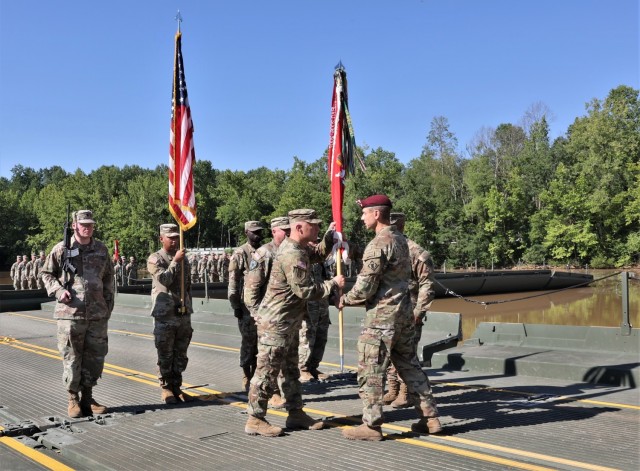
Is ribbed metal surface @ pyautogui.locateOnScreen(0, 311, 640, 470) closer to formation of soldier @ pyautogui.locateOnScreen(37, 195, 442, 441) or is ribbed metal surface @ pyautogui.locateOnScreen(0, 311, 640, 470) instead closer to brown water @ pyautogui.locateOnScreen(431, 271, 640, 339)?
formation of soldier @ pyautogui.locateOnScreen(37, 195, 442, 441)

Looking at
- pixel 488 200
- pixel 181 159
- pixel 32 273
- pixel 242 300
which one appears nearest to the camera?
pixel 242 300

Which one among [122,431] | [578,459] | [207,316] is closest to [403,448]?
[578,459]

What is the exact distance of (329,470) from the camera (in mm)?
5340

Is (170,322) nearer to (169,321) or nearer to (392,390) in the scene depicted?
(169,321)

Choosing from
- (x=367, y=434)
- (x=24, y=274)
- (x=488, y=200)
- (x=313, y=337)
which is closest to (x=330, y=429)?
(x=367, y=434)

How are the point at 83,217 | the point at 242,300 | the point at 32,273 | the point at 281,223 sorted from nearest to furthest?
the point at 83,217 → the point at 281,223 → the point at 242,300 → the point at 32,273

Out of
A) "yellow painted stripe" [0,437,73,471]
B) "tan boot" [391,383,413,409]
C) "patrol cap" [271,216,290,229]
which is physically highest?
"patrol cap" [271,216,290,229]

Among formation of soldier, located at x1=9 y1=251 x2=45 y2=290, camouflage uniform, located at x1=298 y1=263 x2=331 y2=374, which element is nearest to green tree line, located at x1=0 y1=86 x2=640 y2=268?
formation of soldier, located at x1=9 y1=251 x2=45 y2=290

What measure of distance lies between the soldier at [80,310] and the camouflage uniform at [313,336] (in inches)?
117

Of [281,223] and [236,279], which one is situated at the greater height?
[281,223]

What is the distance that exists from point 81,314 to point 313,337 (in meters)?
3.46

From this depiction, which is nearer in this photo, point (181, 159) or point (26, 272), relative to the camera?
point (181, 159)

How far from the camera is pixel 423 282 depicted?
7844 mm

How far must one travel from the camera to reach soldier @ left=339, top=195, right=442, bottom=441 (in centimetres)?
618
